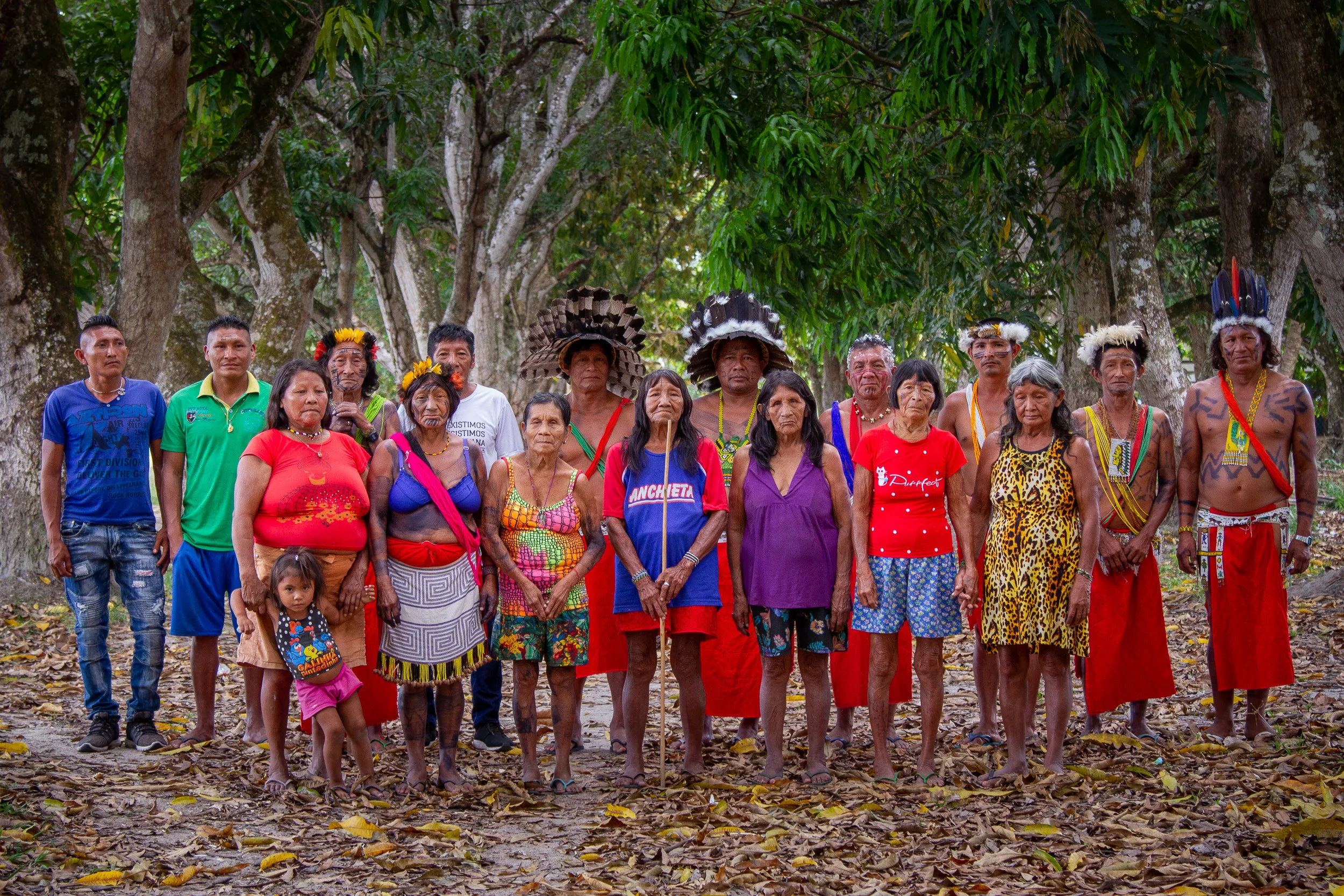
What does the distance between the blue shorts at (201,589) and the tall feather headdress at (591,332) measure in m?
1.83

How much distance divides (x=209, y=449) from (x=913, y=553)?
11.5ft

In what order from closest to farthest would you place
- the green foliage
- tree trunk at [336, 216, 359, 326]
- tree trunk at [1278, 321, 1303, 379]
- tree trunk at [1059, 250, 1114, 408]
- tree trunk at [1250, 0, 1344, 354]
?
tree trunk at [1250, 0, 1344, 354] → the green foliage → tree trunk at [1059, 250, 1114, 408] → tree trunk at [336, 216, 359, 326] → tree trunk at [1278, 321, 1303, 379]

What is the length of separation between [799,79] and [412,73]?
18.8 feet

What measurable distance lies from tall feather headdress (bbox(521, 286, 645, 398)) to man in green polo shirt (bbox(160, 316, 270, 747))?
4.68ft

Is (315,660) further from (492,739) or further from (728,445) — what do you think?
(728,445)

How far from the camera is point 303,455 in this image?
5.11 metres

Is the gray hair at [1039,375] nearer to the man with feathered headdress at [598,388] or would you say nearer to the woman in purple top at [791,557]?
the woman in purple top at [791,557]

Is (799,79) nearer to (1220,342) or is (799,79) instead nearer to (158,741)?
(1220,342)

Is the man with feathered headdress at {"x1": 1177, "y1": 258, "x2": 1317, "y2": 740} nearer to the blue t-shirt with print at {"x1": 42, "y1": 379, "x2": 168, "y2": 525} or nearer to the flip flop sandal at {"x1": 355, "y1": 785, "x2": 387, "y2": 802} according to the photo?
the flip flop sandal at {"x1": 355, "y1": 785, "x2": 387, "y2": 802}

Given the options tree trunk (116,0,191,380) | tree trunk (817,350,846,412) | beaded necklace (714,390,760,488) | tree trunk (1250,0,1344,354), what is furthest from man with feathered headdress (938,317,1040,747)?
tree trunk (817,350,846,412)

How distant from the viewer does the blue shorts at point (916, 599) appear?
514 centimetres

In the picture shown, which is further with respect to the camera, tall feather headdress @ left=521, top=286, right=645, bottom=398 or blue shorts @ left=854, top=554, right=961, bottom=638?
tall feather headdress @ left=521, top=286, right=645, bottom=398

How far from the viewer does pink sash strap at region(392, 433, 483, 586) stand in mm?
5137

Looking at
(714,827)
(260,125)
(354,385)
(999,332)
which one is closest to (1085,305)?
(999,332)
